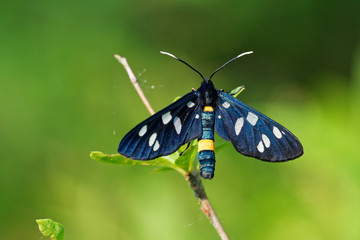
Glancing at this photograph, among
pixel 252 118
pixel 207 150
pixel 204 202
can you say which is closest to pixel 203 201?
pixel 204 202

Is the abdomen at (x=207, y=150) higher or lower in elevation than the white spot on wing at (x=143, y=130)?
lower

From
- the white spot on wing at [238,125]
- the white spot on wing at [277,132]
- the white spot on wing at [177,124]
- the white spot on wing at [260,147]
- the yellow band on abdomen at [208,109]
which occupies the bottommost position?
the white spot on wing at [260,147]

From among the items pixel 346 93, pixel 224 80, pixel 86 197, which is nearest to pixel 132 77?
pixel 86 197

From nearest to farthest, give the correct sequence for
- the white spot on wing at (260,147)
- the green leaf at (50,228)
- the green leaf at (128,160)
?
the green leaf at (50,228), the green leaf at (128,160), the white spot on wing at (260,147)

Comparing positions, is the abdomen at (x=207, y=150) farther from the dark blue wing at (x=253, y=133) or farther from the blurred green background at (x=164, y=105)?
the blurred green background at (x=164, y=105)

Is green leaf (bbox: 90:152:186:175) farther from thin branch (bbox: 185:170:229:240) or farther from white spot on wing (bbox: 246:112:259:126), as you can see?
white spot on wing (bbox: 246:112:259:126)

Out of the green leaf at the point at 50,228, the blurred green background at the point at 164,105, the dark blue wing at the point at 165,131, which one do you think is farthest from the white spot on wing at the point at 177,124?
the blurred green background at the point at 164,105

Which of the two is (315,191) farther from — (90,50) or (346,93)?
(90,50)

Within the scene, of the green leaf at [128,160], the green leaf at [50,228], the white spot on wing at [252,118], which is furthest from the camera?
the white spot on wing at [252,118]

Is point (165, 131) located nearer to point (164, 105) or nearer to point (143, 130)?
point (143, 130)

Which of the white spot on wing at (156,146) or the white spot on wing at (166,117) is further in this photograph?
the white spot on wing at (166,117)

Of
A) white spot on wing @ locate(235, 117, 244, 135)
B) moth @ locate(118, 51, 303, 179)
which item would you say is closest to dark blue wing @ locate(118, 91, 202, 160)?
moth @ locate(118, 51, 303, 179)
